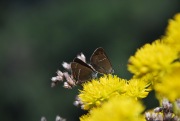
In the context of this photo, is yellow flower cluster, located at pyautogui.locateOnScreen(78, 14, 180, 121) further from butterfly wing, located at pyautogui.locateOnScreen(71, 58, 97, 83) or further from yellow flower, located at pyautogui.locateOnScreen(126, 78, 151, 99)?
butterfly wing, located at pyautogui.locateOnScreen(71, 58, 97, 83)

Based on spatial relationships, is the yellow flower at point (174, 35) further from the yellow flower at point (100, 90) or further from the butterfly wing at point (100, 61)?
the butterfly wing at point (100, 61)

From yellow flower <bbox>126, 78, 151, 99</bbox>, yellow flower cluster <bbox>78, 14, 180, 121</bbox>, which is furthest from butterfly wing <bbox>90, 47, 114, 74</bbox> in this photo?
yellow flower <bbox>126, 78, 151, 99</bbox>

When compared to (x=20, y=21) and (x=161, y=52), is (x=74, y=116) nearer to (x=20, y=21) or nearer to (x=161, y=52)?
(x=20, y=21)

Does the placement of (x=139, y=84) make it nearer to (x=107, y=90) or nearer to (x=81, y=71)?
(x=107, y=90)

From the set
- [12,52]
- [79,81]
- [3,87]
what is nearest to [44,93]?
[3,87]

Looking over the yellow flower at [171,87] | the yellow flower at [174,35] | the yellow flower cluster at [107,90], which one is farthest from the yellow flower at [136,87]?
the yellow flower at [171,87]

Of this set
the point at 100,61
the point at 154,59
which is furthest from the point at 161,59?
the point at 100,61
